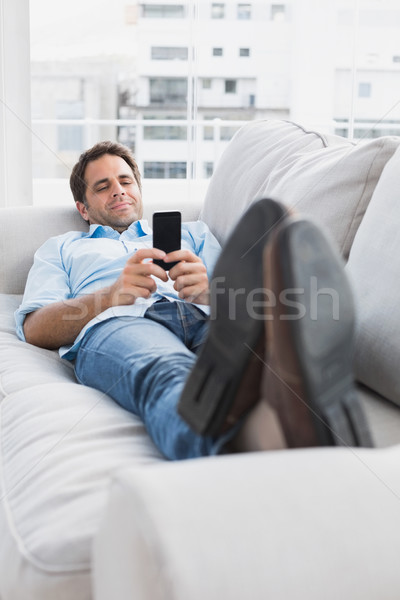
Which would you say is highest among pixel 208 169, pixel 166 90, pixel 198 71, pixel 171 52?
pixel 171 52

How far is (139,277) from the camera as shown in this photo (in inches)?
56.5

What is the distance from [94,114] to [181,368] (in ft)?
20.2

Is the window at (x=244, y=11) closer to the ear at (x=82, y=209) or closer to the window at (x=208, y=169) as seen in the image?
the window at (x=208, y=169)

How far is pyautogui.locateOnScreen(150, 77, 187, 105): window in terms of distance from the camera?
621 cm

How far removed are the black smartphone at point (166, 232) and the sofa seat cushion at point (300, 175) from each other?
0.23 metres

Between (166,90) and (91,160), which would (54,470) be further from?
(166,90)

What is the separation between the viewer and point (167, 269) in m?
1.51

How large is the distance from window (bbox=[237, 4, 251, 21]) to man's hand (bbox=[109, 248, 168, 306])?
15.0ft

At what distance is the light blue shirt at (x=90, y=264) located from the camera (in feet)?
5.26

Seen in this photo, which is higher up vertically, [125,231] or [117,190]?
[117,190]

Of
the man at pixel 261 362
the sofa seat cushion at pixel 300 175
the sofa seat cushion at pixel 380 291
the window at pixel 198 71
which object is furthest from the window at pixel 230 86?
the man at pixel 261 362

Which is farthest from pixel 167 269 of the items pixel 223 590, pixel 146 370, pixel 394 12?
pixel 394 12

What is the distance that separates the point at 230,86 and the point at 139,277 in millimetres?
5233

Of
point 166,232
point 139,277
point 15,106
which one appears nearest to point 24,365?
point 139,277
